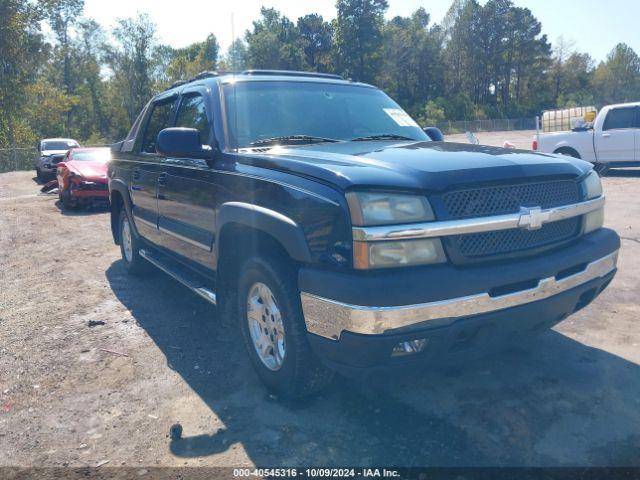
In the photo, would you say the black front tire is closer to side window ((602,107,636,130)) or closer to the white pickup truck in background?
the white pickup truck in background

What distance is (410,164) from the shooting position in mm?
3027

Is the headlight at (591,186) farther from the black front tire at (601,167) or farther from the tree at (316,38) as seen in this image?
the tree at (316,38)

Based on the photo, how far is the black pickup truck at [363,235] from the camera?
2697 mm

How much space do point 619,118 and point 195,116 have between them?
1294cm

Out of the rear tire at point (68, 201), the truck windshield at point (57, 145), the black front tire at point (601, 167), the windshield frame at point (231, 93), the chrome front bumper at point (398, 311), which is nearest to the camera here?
the chrome front bumper at point (398, 311)

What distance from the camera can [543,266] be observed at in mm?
2984

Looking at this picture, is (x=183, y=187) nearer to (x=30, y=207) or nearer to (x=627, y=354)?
(x=627, y=354)

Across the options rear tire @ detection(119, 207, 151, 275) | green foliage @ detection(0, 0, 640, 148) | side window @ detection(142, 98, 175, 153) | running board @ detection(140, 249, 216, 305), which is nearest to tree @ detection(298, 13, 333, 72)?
green foliage @ detection(0, 0, 640, 148)

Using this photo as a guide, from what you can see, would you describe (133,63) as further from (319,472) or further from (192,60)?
(319,472)

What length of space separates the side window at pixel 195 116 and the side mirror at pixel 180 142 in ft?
0.89

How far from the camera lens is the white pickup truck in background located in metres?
13.9

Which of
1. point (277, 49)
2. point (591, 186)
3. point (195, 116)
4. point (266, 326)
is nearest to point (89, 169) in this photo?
point (195, 116)

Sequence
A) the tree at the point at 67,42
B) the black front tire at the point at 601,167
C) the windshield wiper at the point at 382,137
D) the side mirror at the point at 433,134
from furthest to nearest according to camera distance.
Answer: the tree at the point at 67,42 < the black front tire at the point at 601,167 < the side mirror at the point at 433,134 < the windshield wiper at the point at 382,137

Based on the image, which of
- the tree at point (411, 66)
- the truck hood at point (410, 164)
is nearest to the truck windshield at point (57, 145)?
the truck hood at point (410, 164)
